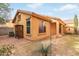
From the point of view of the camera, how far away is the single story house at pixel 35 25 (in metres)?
2.24

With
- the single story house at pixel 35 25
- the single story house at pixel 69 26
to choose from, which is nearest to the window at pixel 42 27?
the single story house at pixel 35 25

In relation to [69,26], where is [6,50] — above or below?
below

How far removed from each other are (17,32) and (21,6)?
0.30 meters

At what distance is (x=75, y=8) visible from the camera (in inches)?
87.2

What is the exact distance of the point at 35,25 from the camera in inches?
88.7

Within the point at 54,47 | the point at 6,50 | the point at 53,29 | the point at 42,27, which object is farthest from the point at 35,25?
the point at 6,50

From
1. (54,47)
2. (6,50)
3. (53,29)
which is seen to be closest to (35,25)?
(53,29)

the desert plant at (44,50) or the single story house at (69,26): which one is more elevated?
the single story house at (69,26)

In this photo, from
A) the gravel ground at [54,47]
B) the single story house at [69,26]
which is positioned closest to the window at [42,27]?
the gravel ground at [54,47]

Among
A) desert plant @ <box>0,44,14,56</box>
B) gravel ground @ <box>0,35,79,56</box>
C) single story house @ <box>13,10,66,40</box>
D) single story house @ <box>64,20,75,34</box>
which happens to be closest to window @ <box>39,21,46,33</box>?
single story house @ <box>13,10,66,40</box>

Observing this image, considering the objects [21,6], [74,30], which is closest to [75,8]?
[74,30]

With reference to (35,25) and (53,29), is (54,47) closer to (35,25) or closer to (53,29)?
(53,29)

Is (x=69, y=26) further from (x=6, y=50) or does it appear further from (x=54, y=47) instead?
(x=6, y=50)

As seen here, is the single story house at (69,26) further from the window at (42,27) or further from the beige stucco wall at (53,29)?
the window at (42,27)
